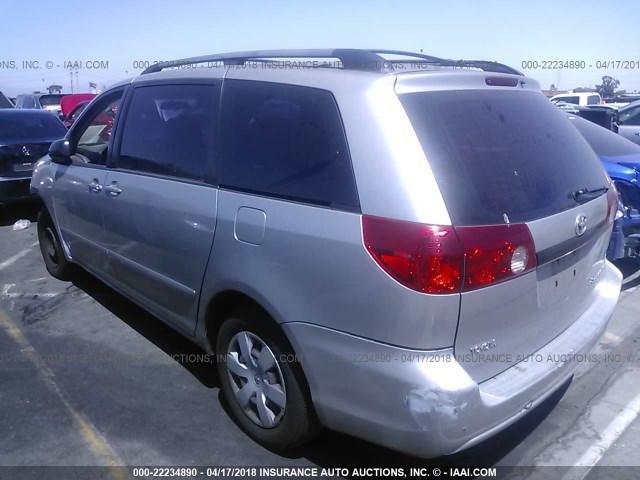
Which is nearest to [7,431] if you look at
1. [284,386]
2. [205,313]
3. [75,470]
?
[75,470]

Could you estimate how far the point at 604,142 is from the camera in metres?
5.82

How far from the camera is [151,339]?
4.25 metres

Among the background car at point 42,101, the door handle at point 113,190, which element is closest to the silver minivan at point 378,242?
the door handle at point 113,190

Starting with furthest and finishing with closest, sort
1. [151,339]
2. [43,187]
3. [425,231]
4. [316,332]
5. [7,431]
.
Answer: [43,187], [151,339], [7,431], [316,332], [425,231]

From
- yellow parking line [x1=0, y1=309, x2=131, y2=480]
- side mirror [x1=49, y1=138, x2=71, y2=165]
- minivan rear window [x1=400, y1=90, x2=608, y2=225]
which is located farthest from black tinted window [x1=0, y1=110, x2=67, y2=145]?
minivan rear window [x1=400, y1=90, x2=608, y2=225]

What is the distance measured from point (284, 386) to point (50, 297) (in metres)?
3.22

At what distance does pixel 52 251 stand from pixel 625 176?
5.21m

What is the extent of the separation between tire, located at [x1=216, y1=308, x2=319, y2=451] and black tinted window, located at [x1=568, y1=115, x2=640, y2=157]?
4200mm

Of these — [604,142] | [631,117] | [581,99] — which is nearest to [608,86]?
[581,99]

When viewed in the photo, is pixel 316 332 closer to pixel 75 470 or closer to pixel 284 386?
pixel 284 386

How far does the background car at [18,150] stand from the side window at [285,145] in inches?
223

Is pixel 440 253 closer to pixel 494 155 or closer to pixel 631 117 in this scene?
pixel 494 155

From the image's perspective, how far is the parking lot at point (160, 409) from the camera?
2949mm

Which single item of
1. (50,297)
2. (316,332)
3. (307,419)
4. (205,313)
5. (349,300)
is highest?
(349,300)
